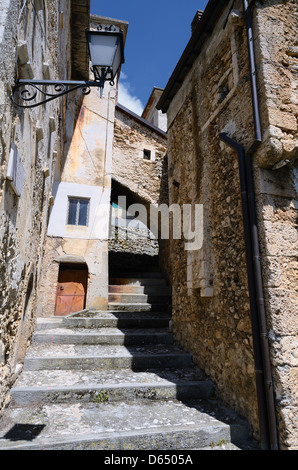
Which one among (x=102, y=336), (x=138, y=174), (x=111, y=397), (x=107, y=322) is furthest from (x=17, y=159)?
(x=138, y=174)

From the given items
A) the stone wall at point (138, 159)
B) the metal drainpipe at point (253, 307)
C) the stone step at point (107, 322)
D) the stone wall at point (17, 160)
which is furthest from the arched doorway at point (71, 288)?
the metal drainpipe at point (253, 307)

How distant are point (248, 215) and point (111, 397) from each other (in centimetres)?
267

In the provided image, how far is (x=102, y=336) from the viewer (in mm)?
5098

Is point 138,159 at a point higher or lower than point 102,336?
higher

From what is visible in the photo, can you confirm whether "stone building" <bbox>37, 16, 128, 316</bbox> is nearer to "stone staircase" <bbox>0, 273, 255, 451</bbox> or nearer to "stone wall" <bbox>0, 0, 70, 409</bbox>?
"stone staircase" <bbox>0, 273, 255, 451</bbox>

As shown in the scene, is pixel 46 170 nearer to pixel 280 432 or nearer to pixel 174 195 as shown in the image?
pixel 174 195

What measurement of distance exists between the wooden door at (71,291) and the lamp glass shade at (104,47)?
637 centimetres

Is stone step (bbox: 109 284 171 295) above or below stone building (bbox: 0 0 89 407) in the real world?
below

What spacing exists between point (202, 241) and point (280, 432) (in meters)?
2.40

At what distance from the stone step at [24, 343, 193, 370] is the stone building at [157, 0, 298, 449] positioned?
421 millimetres

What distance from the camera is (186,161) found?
5.53 m

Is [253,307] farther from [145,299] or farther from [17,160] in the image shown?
[145,299]

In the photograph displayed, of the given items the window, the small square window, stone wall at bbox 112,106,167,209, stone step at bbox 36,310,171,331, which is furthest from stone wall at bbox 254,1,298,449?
the small square window

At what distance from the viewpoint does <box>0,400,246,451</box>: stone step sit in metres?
2.69
